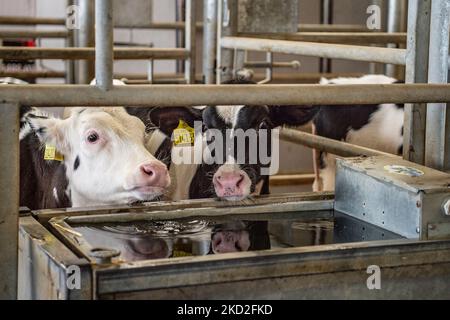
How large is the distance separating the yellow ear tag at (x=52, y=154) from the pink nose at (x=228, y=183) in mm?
768

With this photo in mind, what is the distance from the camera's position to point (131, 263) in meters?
1.92

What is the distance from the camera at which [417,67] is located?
2979 mm

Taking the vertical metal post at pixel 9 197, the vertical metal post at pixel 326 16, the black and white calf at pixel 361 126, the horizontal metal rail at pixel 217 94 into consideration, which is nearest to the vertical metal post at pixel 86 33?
the black and white calf at pixel 361 126

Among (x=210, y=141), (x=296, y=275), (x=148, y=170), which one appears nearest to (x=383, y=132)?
(x=210, y=141)

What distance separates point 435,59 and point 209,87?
3.58 feet

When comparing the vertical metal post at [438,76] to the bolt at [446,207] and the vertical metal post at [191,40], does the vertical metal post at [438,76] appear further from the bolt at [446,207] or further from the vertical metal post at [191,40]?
the vertical metal post at [191,40]

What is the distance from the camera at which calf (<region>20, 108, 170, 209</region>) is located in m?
3.60

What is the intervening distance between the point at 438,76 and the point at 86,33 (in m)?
3.35

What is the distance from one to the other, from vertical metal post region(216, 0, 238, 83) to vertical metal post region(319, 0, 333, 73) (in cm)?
576

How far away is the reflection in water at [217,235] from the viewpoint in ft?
7.55

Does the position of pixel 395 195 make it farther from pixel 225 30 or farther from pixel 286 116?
pixel 225 30

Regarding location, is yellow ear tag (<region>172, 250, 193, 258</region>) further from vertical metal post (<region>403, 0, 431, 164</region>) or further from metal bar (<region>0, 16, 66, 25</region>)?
metal bar (<region>0, 16, 66, 25</region>)

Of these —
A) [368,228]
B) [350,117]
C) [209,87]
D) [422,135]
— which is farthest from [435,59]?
[350,117]

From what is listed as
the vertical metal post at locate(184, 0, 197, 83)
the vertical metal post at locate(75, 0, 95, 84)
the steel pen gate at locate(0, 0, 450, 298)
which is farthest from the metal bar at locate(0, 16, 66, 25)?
the steel pen gate at locate(0, 0, 450, 298)
